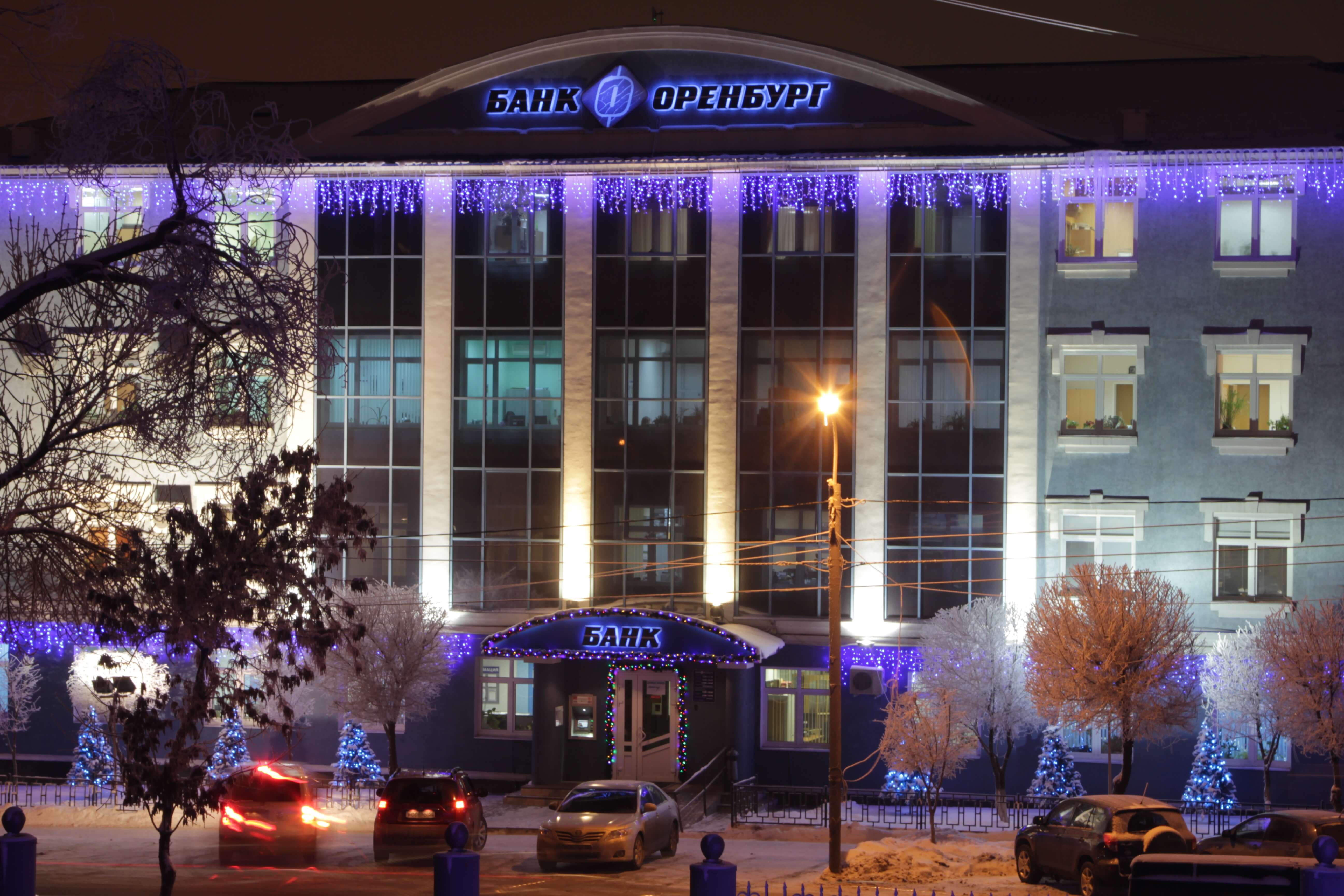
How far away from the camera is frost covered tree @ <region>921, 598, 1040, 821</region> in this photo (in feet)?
94.8

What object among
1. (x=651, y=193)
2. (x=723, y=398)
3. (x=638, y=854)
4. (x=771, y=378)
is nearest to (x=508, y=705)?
(x=723, y=398)

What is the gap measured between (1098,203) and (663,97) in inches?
426

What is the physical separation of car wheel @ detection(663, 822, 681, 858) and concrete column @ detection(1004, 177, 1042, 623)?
1092 cm

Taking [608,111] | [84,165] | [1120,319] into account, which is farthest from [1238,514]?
[84,165]

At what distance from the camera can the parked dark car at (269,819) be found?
24016 millimetres

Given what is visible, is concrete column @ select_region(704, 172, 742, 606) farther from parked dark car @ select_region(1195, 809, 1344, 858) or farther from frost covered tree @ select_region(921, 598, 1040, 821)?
parked dark car @ select_region(1195, 809, 1344, 858)

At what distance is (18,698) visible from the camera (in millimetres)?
30766

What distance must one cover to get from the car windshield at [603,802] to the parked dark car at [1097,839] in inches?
264

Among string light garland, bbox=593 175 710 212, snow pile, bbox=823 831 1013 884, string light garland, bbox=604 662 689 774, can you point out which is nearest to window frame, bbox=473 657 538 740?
string light garland, bbox=604 662 689 774

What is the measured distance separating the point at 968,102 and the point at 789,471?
32.1ft

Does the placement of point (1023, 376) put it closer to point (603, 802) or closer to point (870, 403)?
point (870, 403)

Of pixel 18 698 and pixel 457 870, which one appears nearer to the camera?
pixel 457 870

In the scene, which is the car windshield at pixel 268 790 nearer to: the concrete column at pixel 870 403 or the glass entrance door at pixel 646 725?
the glass entrance door at pixel 646 725

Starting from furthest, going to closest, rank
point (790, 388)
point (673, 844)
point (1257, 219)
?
point (790, 388), point (1257, 219), point (673, 844)
